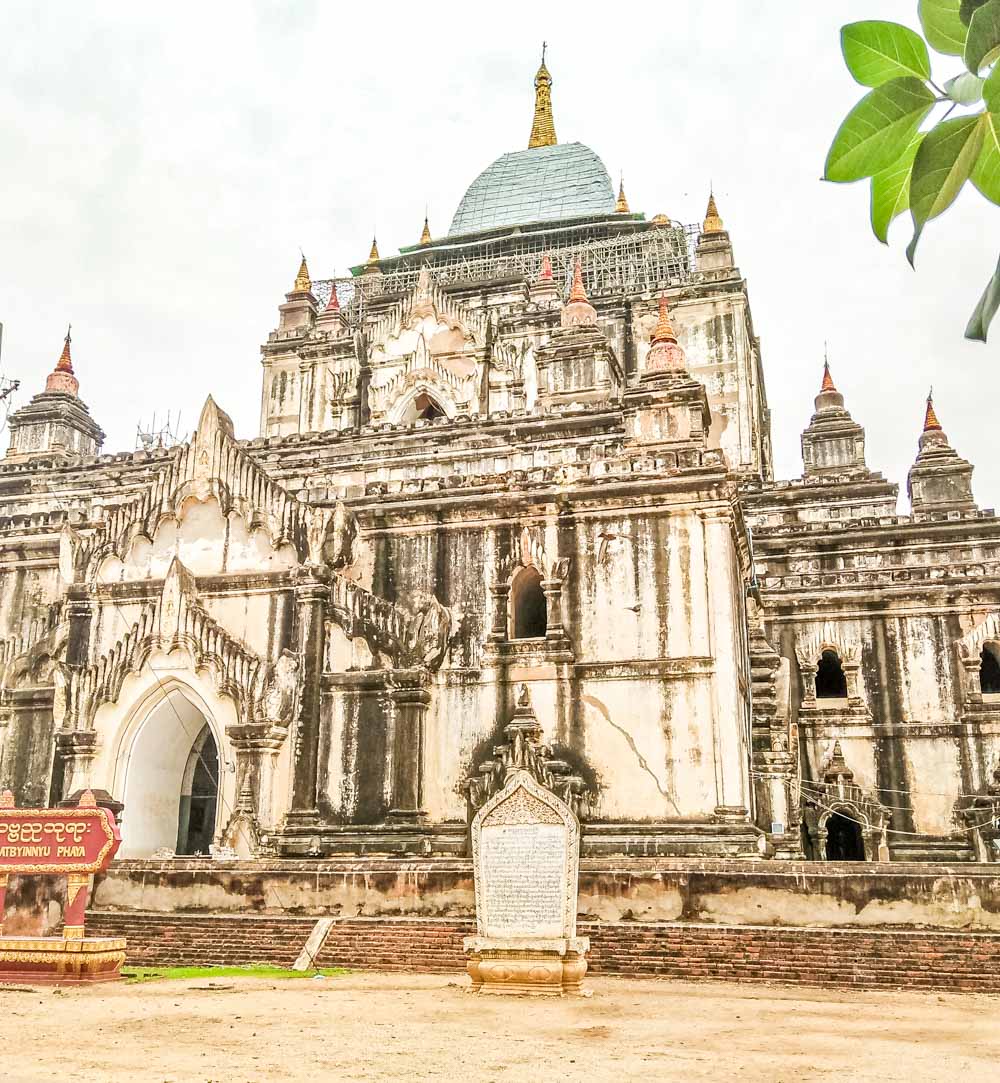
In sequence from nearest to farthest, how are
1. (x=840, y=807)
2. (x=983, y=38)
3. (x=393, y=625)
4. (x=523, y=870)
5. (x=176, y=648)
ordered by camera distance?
(x=983, y=38) → (x=523, y=870) → (x=393, y=625) → (x=176, y=648) → (x=840, y=807)

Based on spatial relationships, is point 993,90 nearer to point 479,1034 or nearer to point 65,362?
point 479,1034

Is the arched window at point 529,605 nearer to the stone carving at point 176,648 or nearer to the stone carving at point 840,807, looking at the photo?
the stone carving at point 176,648

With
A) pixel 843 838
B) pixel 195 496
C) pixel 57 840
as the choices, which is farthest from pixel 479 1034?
pixel 843 838

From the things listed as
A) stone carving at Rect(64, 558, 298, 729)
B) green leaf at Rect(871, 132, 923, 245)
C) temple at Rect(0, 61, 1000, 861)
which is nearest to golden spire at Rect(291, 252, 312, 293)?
temple at Rect(0, 61, 1000, 861)

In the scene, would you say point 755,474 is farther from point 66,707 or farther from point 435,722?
point 66,707

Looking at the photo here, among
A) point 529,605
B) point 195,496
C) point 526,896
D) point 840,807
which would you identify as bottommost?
point 526,896

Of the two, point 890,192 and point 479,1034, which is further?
point 479,1034

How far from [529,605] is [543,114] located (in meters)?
43.8

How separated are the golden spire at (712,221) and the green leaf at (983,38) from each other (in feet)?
135

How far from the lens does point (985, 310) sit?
75.9 inches

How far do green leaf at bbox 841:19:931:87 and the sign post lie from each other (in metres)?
16.1

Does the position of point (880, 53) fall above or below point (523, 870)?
A: above

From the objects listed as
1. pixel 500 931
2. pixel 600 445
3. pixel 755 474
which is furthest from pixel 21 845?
pixel 755 474

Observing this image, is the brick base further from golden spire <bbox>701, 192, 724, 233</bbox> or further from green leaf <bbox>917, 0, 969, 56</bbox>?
golden spire <bbox>701, 192, 724, 233</bbox>
